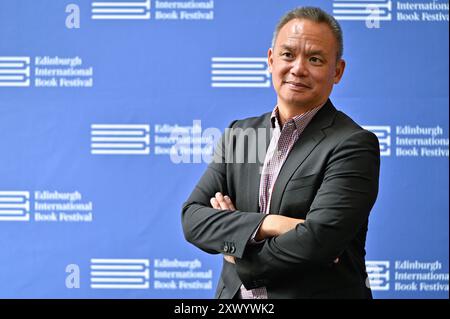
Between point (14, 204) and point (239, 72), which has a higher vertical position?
point (239, 72)

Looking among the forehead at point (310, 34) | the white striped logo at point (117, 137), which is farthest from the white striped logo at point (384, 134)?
the forehead at point (310, 34)

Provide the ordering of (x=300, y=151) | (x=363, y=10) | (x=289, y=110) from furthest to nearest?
(x=363, y=10)
(x=289, y=110)
(x=300, y=151)

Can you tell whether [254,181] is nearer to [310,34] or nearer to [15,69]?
[310,34]

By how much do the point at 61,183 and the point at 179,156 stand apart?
0.75m

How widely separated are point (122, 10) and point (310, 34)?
1.94m

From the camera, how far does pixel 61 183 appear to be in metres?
3.80

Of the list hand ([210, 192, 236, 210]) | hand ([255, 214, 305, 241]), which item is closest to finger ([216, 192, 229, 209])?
hand ([210, 192, 236, 210])

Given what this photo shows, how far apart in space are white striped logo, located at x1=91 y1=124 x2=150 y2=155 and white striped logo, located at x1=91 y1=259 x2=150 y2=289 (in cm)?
68

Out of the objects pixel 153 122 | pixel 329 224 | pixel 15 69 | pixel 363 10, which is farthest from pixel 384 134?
pixel 15 69

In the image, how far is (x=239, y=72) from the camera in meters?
3.80

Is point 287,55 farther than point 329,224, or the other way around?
point 287,55

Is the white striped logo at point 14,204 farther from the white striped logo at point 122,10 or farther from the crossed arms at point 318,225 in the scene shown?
the crossed arms at point 318,225
